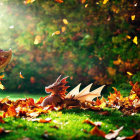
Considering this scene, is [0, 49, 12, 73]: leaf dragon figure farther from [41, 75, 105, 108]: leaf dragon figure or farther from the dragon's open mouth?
[41, 75, 105, 108]: leaf dragon figure

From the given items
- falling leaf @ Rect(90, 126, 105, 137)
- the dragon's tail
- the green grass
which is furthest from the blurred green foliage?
falling leaf @ Rect(90, 126, 105, 137)

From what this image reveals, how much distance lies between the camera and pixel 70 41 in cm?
565

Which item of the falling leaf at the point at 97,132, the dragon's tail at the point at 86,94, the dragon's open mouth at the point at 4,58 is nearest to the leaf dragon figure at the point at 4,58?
the dragon's open mouth at the point at 4,58

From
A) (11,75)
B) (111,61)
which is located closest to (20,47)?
(11,75)

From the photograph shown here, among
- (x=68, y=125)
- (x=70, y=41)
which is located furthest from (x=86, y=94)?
(x=70, y=41)

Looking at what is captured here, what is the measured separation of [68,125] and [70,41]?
373cm

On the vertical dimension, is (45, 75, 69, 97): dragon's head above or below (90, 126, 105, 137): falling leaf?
above

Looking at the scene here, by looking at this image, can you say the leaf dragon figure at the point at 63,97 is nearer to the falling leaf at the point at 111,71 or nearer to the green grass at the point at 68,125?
the green grass at the point at 68,125

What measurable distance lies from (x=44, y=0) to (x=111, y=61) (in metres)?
2.19

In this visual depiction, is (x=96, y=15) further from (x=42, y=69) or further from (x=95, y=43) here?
(x=42, y=69)

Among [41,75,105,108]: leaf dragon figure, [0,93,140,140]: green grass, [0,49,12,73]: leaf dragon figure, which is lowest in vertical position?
[0,93,140,140]: green grass

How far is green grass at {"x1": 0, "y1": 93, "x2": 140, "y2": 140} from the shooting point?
5.78 ft

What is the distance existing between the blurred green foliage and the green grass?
8.50 feet

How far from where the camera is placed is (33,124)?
6.97ft
